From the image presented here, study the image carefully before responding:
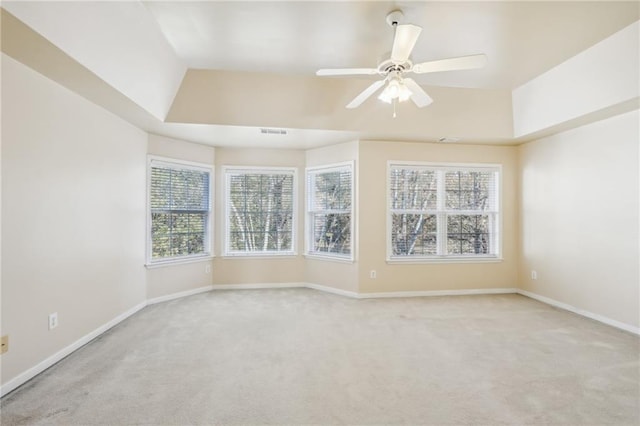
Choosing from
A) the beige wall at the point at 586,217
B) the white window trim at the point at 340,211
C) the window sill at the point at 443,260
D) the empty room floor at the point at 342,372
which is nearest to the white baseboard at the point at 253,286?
the white window trim at the point at 340,211

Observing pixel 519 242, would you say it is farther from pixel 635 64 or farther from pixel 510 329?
pixel 635 64

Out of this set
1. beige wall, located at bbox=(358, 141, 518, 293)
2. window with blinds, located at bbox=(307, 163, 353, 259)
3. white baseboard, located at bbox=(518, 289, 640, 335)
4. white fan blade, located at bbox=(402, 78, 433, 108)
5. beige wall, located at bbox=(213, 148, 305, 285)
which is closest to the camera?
white fan blade, located at bbox=(402, 78, 433, 108)

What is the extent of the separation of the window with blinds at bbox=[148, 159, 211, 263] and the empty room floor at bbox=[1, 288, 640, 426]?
969 mm

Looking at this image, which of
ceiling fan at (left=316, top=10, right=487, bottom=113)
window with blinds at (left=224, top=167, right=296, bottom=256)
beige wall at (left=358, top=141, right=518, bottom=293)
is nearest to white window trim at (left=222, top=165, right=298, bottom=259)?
window with blinds at (left=224, top=167, right=296, bottom=256)

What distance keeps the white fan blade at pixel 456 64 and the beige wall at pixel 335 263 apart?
6.87 feet

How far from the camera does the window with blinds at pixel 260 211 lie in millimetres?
5031

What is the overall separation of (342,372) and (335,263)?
2441 mm

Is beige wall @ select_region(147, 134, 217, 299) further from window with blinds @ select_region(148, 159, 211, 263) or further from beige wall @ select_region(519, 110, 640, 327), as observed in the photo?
beige wall @ select_region(519, 110, 640, 327)

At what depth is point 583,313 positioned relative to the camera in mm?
3791

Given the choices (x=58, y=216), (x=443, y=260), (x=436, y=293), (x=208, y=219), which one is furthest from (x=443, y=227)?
(x=58, y=216)

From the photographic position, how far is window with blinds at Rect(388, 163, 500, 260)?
471 centimetres

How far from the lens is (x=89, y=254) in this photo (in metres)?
2.99

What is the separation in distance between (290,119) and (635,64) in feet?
10.9

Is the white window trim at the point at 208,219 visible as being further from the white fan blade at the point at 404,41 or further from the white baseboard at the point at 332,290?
the white fan blade at the point at 404,41
